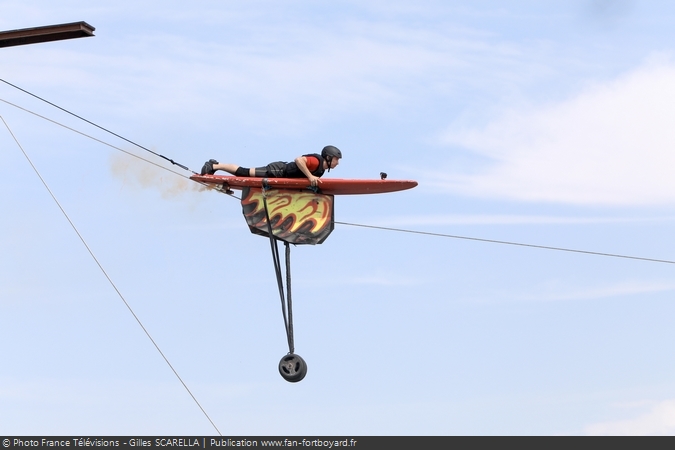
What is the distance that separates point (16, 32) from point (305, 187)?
4.64m

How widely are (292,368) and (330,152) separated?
307cm

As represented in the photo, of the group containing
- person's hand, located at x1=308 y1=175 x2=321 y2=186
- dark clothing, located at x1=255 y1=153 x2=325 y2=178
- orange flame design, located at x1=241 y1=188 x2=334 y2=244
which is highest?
dark clothing, located at x1=255 y1=153 x2=325 y2=178

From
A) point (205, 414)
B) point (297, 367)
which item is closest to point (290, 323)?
point (297, 367)

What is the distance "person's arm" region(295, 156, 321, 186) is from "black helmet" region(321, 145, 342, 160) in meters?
0.28

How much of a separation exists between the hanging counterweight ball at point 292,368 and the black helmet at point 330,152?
283cm

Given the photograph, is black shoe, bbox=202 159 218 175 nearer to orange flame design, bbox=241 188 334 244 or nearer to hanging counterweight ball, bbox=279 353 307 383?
orange flame design, bbox=241 188 334 244

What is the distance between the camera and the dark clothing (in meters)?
18.9

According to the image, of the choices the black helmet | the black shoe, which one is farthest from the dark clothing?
the black shoe

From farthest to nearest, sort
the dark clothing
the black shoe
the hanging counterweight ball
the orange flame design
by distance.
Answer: the black shoe
the dark clothing
the orange flame design
the hanging counterweight ball

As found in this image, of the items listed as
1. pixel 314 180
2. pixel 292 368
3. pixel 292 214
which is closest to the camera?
pixel 292 368

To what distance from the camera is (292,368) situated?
17891 millimetres

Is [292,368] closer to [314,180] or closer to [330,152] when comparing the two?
[314,180]

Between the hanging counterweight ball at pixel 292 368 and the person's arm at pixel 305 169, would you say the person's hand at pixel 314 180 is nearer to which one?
the person's arm at pixel 305 169

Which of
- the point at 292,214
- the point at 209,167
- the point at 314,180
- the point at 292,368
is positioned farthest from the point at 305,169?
the point at 292,368
